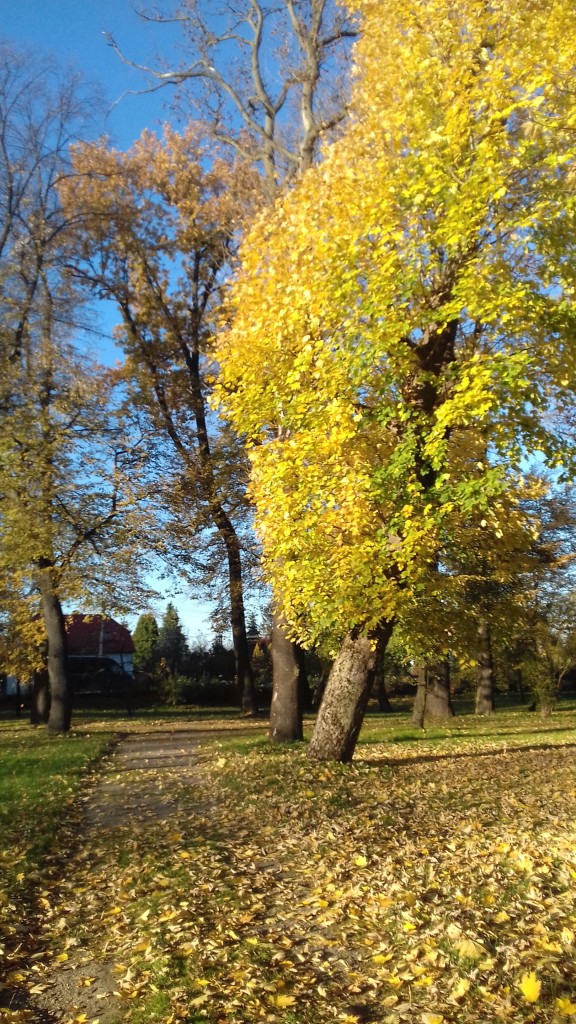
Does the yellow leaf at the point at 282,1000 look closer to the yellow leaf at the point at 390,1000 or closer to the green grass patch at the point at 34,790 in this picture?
the yellow leaf at the point at 390,1000

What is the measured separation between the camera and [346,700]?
9977 millimetres

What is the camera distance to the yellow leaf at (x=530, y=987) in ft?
9.97

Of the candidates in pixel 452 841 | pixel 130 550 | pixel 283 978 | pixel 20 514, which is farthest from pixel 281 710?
pixel 283 978

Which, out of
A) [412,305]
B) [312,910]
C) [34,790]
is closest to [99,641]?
[34,790]

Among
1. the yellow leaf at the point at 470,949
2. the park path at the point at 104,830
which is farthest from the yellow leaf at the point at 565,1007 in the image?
the park path at the point at 104,830

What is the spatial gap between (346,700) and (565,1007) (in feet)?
23.2

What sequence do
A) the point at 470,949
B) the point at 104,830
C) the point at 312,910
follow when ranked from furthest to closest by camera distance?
1. the point at 104,830
2. the point at 312,910
3. the point at 470,949

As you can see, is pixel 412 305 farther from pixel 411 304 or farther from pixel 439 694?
pixel 439 694

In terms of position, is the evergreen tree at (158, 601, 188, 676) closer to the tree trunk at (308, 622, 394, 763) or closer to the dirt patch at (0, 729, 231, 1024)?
the dirt patch at (0, 729, 231, 1024)

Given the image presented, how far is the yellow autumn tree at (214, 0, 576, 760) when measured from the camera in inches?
266

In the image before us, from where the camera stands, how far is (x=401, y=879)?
4.83 m

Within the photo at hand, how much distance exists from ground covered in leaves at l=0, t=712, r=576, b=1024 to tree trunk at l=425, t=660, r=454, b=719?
47.4 ft

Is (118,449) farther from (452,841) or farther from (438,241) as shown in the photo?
(452,841)

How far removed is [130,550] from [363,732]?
24.0ft
